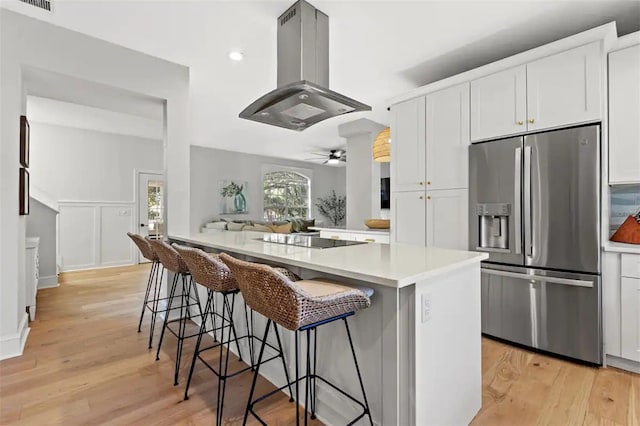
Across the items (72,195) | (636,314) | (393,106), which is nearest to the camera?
(636,314)

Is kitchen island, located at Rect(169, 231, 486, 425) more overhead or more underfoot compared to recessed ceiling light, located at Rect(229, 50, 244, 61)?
more underfoot

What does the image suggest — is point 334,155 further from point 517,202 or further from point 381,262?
point 381,262

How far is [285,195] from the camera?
8.96 meters

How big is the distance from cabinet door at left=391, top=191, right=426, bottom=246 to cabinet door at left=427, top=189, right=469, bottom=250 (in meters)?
0.08

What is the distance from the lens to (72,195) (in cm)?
571

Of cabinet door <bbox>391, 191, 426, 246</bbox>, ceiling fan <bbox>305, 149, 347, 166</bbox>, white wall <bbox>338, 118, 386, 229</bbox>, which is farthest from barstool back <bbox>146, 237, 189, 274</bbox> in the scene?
ceiling fan <bbox>305, 149, 347, 166</bbox>

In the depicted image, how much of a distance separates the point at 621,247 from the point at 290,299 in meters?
2.40

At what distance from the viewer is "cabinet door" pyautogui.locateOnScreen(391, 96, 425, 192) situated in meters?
3.20

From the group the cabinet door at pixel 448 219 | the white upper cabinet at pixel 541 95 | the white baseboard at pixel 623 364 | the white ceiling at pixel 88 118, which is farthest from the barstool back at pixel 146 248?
the white baseboard at pixel 623 364

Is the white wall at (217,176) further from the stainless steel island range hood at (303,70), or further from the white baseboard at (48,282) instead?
the stainless steel island range hood at (303,70)

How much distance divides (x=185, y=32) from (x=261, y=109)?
3.23 ft

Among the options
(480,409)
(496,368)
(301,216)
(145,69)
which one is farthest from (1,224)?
(301,216)

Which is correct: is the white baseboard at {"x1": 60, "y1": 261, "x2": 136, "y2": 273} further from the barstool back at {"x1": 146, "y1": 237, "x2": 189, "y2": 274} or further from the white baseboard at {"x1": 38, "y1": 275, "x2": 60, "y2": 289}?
the barstool back at {"x1": 146, "y1": 237, "x2": 189, "y2": 274}

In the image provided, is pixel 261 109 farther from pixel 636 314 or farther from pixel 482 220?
pixel 636 314
